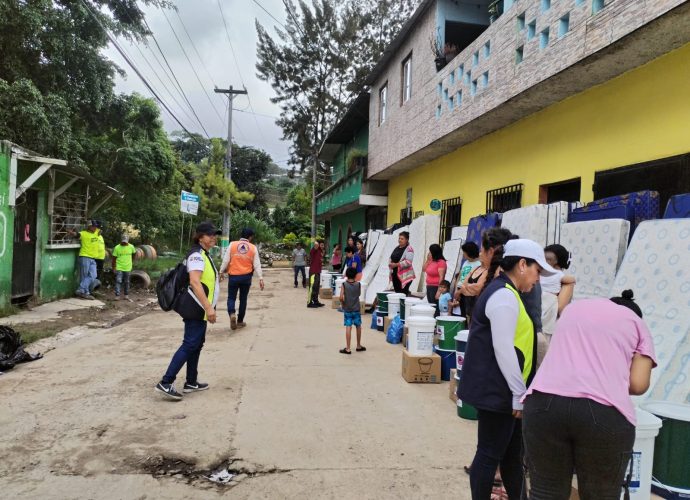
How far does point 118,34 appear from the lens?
15273 mm

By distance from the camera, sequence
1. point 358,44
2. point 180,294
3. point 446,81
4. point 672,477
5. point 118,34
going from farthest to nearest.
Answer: point 358,44 → point 118,34 → point 446,81 → point 180,294 → point 672,477

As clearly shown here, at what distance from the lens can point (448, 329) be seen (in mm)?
5715

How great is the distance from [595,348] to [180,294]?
4138 millimetres

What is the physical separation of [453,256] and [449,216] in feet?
7.69

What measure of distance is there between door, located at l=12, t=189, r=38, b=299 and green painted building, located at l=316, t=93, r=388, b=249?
1022cm

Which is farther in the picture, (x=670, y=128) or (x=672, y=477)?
(x=670, y=128)

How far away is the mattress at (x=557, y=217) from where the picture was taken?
649 cm

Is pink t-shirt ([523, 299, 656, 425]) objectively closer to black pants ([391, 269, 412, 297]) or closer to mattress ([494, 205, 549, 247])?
mattress ([494, 205, 549, 247])

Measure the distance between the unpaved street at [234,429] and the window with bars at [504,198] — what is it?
3859 millimetres

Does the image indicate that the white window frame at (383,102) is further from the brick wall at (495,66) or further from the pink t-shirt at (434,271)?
the pink t-shirt at (434,271)

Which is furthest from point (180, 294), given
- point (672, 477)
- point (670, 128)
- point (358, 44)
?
point (358, 44)

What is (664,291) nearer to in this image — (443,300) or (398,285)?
(443,300)

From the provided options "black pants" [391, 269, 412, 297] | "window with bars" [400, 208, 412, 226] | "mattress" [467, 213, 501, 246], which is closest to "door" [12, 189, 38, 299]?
"black pants" [391, 269, 412, 297]

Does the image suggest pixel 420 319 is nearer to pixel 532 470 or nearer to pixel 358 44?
pixel 532 470
